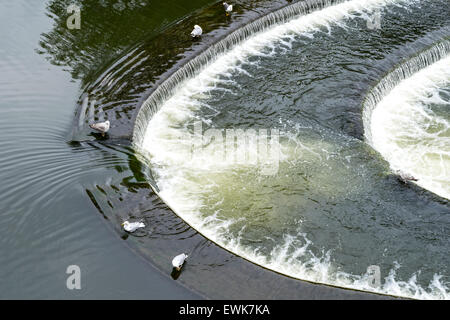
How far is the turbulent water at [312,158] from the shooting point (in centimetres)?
931

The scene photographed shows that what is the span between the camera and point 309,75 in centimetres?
1379

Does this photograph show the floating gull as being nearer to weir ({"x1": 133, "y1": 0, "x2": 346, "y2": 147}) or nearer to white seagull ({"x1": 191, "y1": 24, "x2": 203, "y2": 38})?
weir ({"x1": 133, "y1": 0, "x2": 346, "y2": 147})

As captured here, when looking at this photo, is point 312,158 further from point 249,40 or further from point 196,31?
point 249,40

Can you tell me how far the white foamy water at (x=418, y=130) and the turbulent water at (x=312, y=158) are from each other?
0.04 m

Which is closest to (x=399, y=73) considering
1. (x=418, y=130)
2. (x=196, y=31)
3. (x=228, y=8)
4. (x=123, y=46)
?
(x=418, y=130)

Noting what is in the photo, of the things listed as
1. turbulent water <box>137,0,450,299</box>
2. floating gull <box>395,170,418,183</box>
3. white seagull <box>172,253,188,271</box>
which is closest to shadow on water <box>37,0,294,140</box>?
turbulent water <box>137,0,450,299</box>

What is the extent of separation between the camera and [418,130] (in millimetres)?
12602

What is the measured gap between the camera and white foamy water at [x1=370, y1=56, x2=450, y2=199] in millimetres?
11391

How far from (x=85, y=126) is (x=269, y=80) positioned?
480 cm

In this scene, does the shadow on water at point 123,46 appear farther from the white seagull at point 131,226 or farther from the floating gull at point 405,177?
the floating gull at point 405,177

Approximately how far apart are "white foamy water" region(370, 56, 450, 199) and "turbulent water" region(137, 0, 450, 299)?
4cm

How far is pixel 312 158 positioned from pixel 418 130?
3003mm

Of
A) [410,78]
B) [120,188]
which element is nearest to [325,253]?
[120,188]
